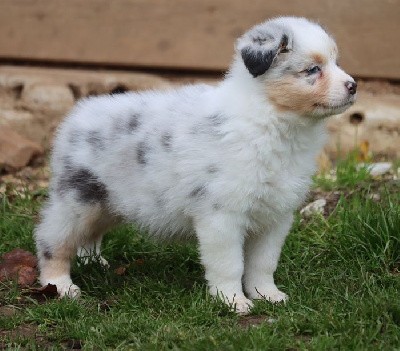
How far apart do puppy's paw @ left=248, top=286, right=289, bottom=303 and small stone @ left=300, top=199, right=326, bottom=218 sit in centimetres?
128

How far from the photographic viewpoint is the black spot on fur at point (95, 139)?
217 inches

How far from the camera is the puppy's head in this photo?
196 inches

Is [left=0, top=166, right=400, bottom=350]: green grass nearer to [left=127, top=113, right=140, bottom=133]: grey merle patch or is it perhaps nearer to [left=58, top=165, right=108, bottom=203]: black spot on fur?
[left=58, top=165, right=108, bottom=203]: black spot on fur

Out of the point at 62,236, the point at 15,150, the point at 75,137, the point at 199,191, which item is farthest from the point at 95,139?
the point at 15,150

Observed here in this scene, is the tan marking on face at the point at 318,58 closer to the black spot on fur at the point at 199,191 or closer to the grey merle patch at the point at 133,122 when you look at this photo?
the black spot on fur at the point at 199,191

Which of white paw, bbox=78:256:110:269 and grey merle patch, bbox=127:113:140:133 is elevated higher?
grey merle patch, bbox=127:113:140:133

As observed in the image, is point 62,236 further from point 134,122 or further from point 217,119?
point 217,119

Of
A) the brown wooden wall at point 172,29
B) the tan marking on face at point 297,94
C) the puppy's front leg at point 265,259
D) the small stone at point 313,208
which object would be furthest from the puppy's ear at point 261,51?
the brown wooden wall at point 172,29

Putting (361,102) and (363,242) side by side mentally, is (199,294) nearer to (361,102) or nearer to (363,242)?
(363,242)

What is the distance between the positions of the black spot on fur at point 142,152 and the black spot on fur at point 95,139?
263 mm

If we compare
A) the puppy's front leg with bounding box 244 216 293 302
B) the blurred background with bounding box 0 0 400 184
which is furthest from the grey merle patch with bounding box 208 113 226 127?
the blurred background with bounding box 0 0 400 184

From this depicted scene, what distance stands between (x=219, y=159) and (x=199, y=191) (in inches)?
8.1

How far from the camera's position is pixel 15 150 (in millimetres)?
8234

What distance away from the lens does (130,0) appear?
870 cm
